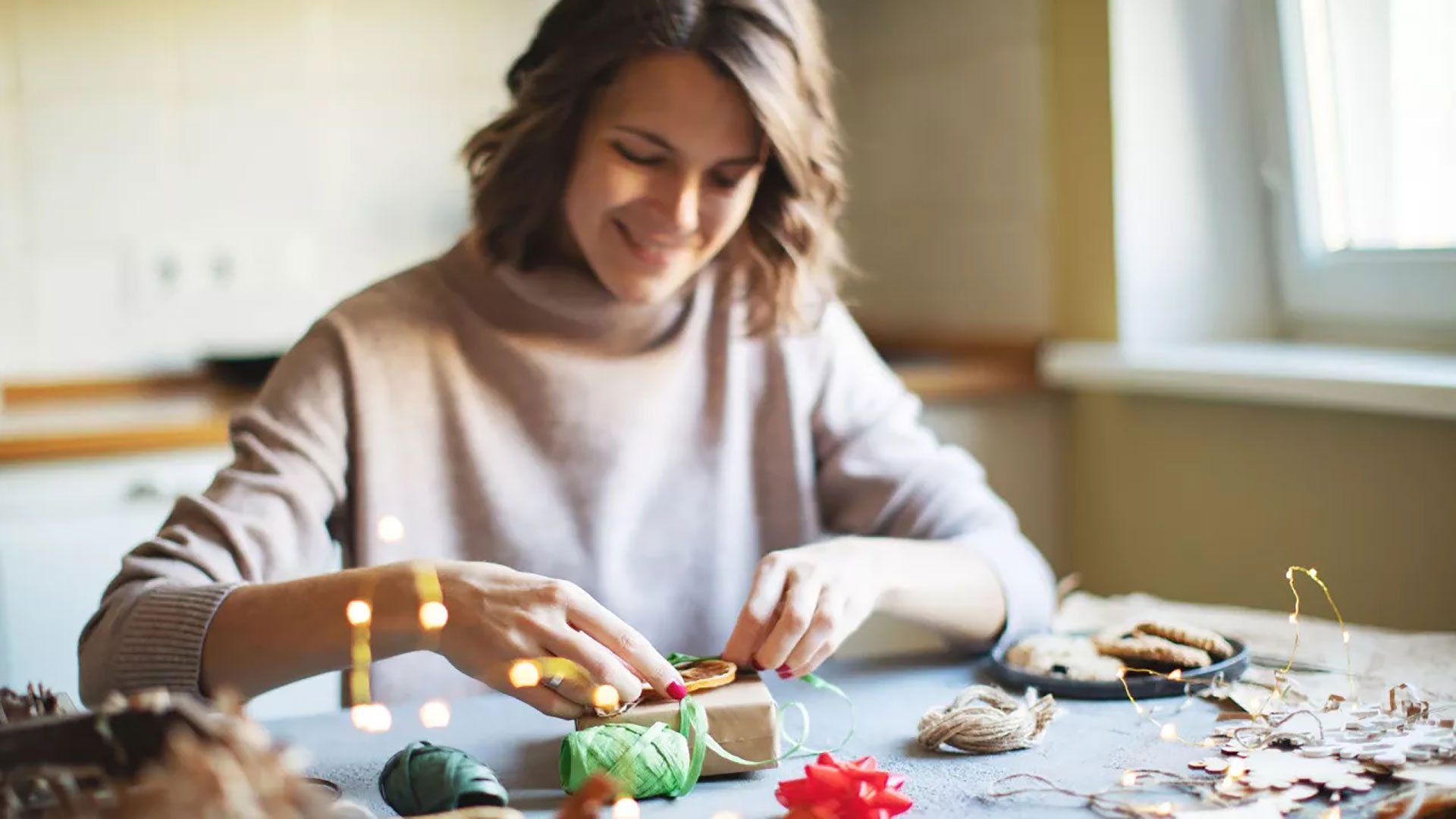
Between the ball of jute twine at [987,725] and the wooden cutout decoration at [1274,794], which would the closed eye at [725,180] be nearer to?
the ball of jute twine at [987,725]

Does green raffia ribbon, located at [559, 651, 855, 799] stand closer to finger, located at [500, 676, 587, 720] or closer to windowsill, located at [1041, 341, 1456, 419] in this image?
finger, located at [500, 676, 587, 720]

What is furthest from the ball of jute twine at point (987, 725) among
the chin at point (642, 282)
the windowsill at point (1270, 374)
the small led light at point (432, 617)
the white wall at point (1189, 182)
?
the white wall at point (1189, 182)

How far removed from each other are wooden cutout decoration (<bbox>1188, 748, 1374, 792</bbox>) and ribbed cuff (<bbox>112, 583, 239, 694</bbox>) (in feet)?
2.30

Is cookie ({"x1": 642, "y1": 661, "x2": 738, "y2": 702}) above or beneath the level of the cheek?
beneath

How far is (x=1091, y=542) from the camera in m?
2.09

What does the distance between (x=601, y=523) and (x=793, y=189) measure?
1.25 feet

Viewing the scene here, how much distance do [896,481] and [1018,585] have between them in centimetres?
19

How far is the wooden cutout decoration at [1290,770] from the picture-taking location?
2.66ft

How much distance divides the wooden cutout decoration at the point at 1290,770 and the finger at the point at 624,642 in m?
0.34

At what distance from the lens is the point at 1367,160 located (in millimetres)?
1758

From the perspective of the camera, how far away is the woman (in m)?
1.02

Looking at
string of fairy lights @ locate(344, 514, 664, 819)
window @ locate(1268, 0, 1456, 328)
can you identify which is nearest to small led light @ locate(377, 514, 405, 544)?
string of fairy lights @ locate(344, 514, 664, 819)

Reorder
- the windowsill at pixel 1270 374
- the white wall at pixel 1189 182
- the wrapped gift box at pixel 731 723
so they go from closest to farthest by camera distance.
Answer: the wrapped gift box at pixel 731 723 < the windowsill at pixel 1270 374 < the white wall at pixel 1189 182

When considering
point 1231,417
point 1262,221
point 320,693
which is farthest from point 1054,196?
point 320,693
